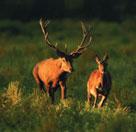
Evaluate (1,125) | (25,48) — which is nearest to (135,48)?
(25,48)

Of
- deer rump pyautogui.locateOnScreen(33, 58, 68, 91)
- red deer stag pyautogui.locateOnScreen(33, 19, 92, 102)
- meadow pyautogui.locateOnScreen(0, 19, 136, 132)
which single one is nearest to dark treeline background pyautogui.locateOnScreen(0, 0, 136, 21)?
meadow pyautogui.locateOnScreen(0, 19, 136, 132)

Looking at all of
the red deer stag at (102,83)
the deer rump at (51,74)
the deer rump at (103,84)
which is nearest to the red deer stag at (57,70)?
the deer rump at (51,74)

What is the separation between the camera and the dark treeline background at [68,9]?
3559cm

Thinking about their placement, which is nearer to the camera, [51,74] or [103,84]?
[103,84]

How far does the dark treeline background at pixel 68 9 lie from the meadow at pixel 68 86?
151 inches

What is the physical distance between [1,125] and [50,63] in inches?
125

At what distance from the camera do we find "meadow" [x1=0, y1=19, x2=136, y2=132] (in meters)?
11.0

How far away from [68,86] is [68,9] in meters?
21.5

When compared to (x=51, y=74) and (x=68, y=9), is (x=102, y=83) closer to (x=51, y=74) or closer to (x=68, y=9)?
(x=51, y=74)

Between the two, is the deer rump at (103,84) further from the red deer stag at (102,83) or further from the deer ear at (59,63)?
the deer ear at (59,63)

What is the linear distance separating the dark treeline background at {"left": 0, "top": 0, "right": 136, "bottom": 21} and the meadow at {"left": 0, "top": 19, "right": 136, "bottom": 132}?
151 inches

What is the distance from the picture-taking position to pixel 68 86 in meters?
16.1

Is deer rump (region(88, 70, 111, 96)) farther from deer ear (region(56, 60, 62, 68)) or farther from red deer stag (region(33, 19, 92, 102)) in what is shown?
deer ear (region(56, 60, 62, 68))

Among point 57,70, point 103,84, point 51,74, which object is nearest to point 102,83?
point 103,84
